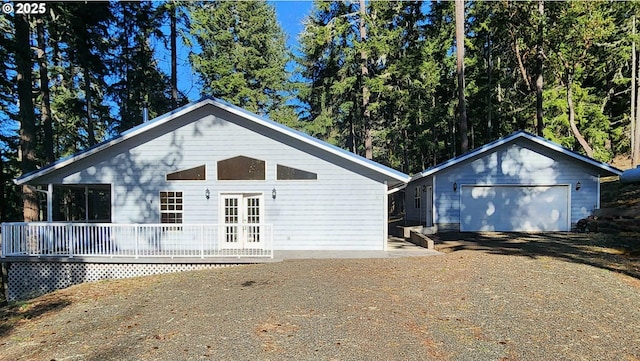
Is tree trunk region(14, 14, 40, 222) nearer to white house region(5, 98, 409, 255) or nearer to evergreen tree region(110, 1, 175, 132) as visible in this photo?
white house region(5, 98, 409, 255)

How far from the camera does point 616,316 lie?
5801 mm

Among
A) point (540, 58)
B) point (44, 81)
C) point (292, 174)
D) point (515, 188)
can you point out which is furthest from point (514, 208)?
point (44, 81)

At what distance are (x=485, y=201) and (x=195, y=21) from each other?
20466 millimetres

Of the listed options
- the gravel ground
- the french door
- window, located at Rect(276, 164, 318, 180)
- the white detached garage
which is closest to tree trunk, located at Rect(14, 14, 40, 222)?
the gravel ground

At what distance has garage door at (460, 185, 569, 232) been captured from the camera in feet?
58.4

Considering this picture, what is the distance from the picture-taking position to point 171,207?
13.3 metres

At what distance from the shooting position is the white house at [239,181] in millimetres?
13172

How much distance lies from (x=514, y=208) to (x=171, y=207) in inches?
558

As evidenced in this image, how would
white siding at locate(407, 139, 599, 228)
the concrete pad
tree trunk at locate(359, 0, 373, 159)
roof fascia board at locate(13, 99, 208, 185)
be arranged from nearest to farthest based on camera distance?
the concrete pad
roof fascia board at locate(13, 99, 208, 185)
white siding at locate(407, 139, 599, 228)
tree trunk at locate(359, 0, 373, 159)

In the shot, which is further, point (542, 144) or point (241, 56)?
point (241, 56)

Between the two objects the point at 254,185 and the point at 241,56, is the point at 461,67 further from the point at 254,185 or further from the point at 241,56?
the point at 241,56

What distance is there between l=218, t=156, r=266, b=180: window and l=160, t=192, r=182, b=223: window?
5.10 ft

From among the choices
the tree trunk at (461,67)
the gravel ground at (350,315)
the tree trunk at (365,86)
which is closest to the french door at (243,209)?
the gravel ground at (350,315)

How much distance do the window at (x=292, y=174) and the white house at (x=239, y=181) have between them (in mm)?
32
